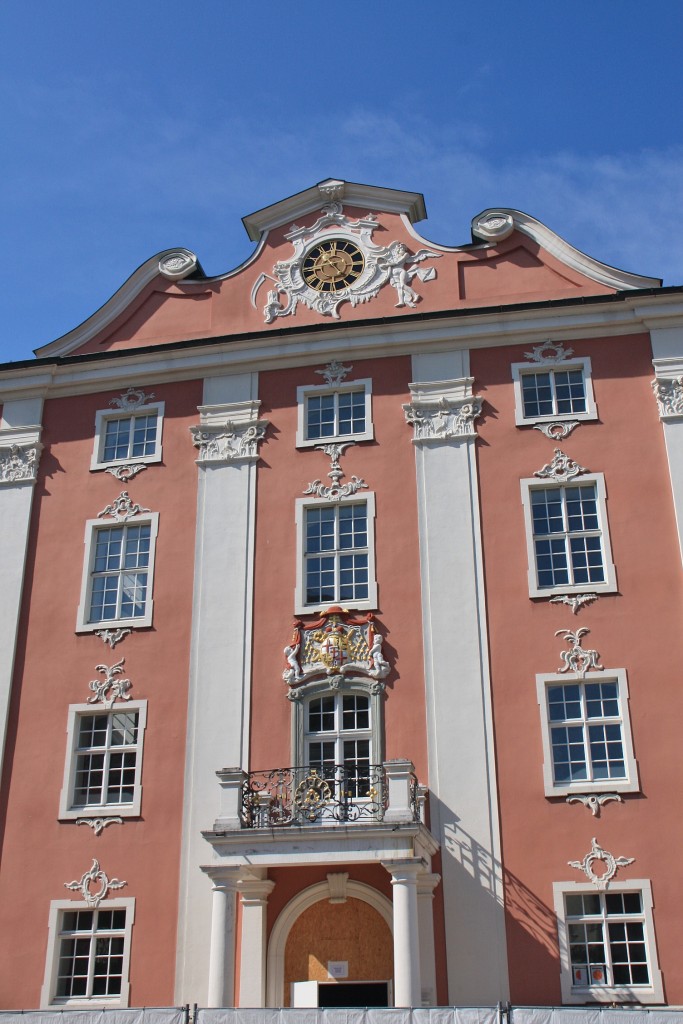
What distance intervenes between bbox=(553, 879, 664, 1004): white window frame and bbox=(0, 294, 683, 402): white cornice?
429 inches

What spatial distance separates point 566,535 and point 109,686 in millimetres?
9406

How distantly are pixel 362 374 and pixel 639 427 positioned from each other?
588cm

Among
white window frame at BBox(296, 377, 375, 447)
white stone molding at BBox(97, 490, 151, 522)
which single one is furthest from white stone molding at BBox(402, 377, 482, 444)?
white stone molding at BBox(97, 490, 151, 522)

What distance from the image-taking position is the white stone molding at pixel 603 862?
18.2 metres

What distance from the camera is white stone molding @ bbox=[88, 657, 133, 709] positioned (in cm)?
2145

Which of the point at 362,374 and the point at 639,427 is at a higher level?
the point at 362,374

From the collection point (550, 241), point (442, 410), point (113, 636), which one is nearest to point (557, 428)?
point (442, 410)

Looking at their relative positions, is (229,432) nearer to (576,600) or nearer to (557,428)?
(557,428)

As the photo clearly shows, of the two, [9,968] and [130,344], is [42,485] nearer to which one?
[130,344]

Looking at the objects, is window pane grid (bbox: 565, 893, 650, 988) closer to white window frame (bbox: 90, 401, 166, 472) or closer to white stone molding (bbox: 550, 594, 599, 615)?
white stone molding (bbox: 550, 594, 599, 615)

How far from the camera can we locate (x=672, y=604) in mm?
19969

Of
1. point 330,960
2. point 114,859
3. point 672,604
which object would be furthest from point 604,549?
point 114,859

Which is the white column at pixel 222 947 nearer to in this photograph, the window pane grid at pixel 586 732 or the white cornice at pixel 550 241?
the window pane grid at pixel 586 732

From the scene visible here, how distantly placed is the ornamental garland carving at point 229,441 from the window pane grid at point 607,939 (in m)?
10.9
